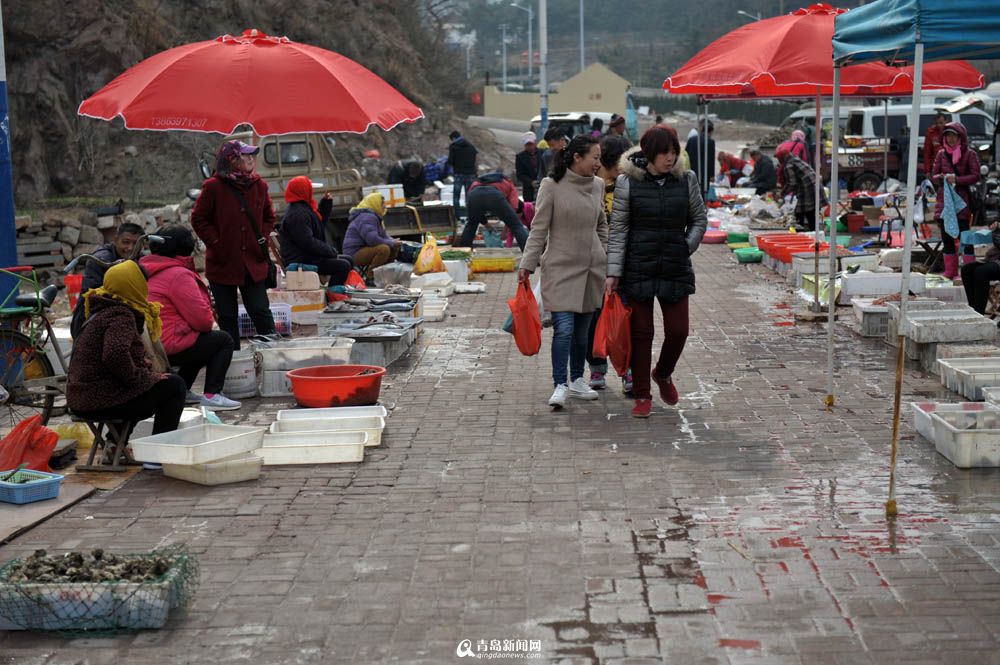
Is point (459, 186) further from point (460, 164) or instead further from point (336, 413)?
point (336, 413)

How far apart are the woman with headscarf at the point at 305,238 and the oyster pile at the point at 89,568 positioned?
6.77m

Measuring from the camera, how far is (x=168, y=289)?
25.7 feet

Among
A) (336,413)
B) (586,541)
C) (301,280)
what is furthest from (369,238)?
(586,541)

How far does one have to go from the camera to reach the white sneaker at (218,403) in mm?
8297

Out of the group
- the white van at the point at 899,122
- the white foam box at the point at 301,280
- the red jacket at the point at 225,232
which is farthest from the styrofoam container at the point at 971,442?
the white van at the point at 899,122

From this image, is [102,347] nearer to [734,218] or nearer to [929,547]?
[929,547]

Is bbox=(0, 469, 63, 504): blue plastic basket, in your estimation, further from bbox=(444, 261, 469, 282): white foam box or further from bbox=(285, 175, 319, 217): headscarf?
bbox=(444, 261, 469, 282): white foam box

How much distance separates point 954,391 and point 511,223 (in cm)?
850

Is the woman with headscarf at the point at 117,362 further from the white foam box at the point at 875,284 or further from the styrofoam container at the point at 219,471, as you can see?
the white foam box at the point at 875,284

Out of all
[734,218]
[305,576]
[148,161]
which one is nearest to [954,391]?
[305,576]

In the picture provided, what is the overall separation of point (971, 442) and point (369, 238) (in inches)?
324

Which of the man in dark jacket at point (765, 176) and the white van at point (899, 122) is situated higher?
the white van at point (899, 122)

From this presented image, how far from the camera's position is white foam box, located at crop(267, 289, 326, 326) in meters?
11.7

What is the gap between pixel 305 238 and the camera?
1159 cm
